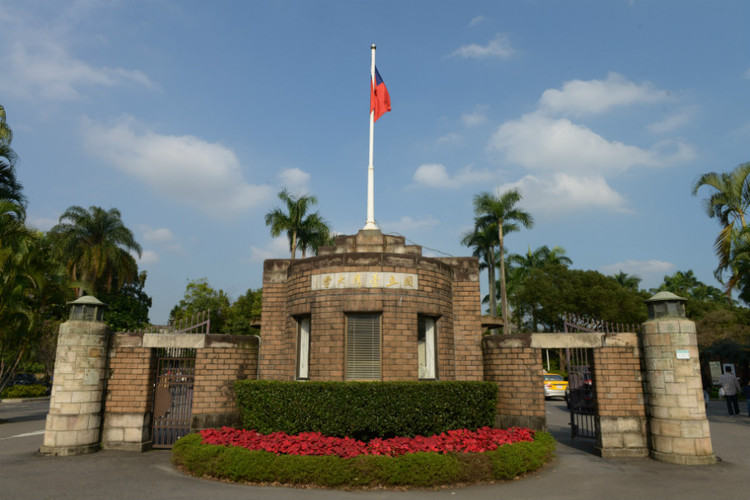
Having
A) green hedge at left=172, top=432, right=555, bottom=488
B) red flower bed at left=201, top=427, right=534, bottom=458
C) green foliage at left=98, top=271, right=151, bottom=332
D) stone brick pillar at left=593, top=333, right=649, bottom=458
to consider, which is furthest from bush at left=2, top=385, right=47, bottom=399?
stone brick pillar at left=593, top=333, right=649, bottom=458

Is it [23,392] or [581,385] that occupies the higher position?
[581,385]

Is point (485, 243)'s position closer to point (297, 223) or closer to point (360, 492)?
point (297, 223)

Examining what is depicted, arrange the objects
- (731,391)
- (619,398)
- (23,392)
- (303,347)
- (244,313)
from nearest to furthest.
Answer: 1. (619,398)
2. (303,347)
3. (731,391)
4. (23,392)
5. (244,313)

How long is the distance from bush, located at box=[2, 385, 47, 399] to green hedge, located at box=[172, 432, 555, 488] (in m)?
24.9

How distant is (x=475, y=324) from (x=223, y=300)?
35404mm

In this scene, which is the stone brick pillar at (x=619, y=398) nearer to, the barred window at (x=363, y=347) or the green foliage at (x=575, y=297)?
the barred window at (x=363, y=347)

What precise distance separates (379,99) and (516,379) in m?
7.92

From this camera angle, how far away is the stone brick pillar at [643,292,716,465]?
29.8 feet

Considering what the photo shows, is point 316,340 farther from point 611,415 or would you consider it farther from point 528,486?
point 611,415

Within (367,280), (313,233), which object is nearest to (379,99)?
(367,280)

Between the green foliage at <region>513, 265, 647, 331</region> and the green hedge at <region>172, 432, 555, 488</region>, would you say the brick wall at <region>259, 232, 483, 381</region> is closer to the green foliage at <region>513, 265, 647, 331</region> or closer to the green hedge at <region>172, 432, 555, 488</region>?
the green hedge at <region>172, 432, 555, 488</region>

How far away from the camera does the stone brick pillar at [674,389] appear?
9078 mm

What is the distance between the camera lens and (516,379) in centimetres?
1027

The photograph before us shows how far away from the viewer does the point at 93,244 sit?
32156mm
